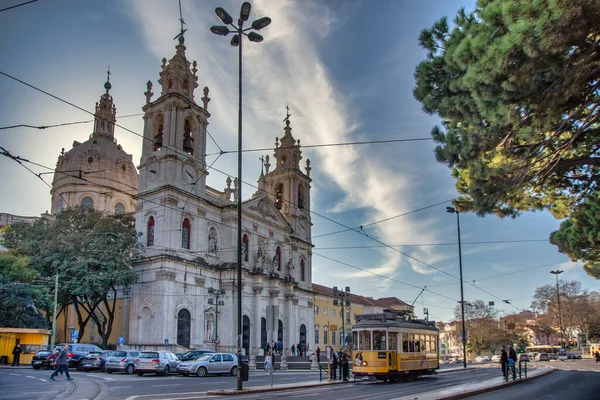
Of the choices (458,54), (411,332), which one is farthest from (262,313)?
(458,54)

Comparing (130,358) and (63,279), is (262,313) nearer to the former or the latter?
Answer: (63,279)

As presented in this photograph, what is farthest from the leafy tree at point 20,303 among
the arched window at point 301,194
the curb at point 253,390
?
the arched window at point 301,194

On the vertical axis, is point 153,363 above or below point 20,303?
below

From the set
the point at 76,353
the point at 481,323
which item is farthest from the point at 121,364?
the point at 481,323

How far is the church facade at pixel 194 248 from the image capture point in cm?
3909

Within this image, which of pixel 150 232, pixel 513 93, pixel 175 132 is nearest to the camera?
pixel 513 93

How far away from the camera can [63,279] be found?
3719cm

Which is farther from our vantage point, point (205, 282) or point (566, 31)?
point (205, 282)

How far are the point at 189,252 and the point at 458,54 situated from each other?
34.9 metres

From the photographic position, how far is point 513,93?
30.4 feet

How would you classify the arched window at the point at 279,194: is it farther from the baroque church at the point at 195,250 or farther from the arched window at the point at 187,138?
the arched window at the point at 187,138

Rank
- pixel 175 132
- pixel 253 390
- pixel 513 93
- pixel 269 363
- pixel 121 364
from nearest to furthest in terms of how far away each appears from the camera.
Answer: pixel 513 93 → pixel 253 390 → pixel 269 363 → pixel 121 364 → pixel 175 132

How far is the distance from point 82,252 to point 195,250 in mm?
8911

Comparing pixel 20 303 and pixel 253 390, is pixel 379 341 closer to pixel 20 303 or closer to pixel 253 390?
pixel 253 390
